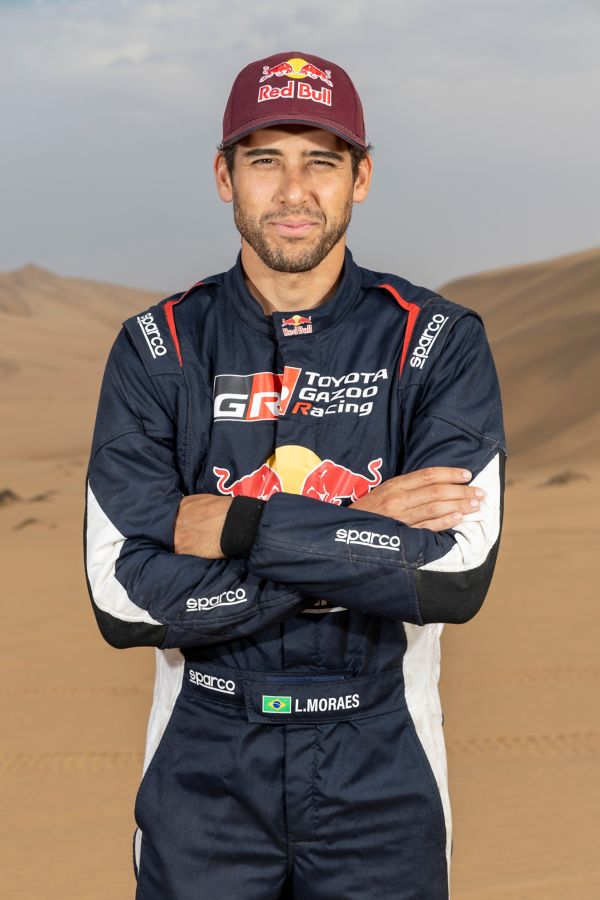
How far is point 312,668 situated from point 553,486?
10967 millimetres

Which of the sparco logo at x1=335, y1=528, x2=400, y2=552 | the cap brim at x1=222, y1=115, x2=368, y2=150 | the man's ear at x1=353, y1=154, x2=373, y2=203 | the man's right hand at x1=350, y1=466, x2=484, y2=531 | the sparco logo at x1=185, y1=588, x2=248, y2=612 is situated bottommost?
the sparco logo at x1=185, y1=588, x2=248, y2=612

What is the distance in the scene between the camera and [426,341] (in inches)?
110

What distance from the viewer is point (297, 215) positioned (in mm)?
2777

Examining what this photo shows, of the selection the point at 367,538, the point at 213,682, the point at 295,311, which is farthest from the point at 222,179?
the point at 213,682

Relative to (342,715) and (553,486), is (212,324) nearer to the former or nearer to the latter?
(342,715)

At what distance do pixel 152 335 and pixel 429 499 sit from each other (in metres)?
0.76

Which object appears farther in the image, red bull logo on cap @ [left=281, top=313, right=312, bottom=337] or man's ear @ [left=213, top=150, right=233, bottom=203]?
man's ear @ [left=213, top=150, right=233, bottom=203]

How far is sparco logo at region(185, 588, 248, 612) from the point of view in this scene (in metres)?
2.60

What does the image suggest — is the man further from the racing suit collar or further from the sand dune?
the sand dune

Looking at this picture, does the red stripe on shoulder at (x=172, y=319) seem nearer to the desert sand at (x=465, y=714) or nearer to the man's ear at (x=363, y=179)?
the man's ear at (x=363, y=179)

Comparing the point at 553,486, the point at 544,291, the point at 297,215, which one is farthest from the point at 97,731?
the point at 544,291

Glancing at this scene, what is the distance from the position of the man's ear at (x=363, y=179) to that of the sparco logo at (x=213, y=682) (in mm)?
1198

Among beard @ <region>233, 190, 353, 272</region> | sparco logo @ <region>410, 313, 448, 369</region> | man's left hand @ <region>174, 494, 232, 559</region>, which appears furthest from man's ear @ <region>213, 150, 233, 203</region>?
man's left hand @ <region>174, 494, 232, 559</region>

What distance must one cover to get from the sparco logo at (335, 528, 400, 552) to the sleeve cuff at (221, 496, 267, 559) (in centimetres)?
18
